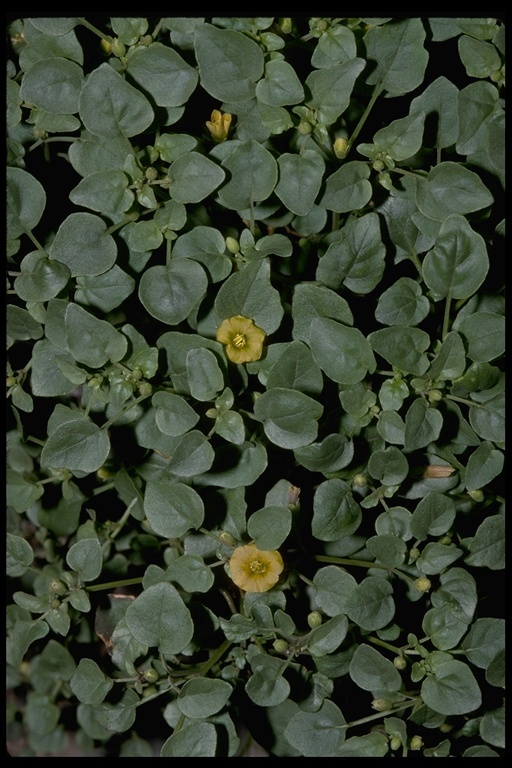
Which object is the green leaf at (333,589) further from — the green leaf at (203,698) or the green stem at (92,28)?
the green stem at (92,28)

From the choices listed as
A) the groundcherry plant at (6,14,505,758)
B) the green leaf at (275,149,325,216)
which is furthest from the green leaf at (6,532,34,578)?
the green leaf at (275,149,325,216)

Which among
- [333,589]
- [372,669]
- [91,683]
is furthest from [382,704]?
[91,683]

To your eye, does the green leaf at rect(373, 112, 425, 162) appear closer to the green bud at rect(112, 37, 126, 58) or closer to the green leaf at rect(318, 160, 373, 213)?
the green leaf at rect(318, 160, 373, 213)

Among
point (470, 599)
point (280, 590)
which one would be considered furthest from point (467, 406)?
point (280, 590)

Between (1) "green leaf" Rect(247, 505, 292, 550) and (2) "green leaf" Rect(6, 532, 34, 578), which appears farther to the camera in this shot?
(2) "green leaf" Rect(6, 532, 34, 578)

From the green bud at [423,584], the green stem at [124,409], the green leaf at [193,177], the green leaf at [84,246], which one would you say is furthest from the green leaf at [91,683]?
the green leaf at [193,177]

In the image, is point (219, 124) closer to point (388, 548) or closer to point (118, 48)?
point (118, 48)
